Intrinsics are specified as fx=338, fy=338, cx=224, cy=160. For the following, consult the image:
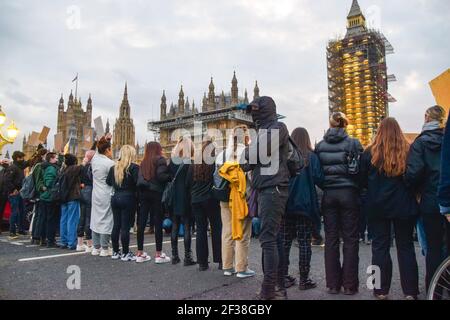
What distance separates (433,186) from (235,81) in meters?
83.7

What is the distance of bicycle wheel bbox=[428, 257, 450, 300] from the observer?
2.65 metres

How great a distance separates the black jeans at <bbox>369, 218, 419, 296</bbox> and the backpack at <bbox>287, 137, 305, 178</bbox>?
1.03 metres

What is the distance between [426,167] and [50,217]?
24.0ft

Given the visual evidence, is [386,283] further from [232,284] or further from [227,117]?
[227,117]

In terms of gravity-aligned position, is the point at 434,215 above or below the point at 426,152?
below

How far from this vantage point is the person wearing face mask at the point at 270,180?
3574 mm

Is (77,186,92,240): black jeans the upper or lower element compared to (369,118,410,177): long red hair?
lower

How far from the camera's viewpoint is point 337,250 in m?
4.01

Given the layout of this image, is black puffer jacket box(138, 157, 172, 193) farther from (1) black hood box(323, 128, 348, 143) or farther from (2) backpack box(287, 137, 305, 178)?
(1) black hood box(323, 128, 348, 143)

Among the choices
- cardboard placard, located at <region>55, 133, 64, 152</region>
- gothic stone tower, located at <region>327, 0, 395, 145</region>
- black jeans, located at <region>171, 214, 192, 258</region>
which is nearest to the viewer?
black jeans, located at <region>171, 214, 192, 258</region>

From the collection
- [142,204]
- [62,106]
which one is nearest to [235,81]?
[62,106]

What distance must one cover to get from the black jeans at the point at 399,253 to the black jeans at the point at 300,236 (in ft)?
2.41

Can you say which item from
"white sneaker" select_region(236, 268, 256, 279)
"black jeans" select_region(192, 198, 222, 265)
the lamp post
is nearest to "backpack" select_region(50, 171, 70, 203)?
"black jeans" select_region(192, 198, 222, 265)
